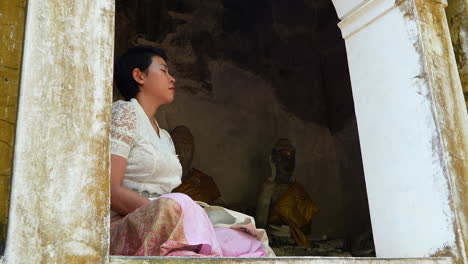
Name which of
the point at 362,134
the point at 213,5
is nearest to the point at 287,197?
the point at 213,5

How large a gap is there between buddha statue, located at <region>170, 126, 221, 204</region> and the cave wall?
195mm

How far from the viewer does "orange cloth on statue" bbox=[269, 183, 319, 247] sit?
7635 mm

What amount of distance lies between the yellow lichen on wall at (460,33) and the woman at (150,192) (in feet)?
5.03

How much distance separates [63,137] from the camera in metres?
1.98

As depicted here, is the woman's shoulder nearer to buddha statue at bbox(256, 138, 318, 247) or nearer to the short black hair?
the short black hair

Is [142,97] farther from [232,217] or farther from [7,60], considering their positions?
[7,60]

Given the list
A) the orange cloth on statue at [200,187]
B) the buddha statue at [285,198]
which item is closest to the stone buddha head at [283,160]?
the buddha statue at [285,198]

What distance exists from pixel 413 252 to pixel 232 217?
2.79 feet

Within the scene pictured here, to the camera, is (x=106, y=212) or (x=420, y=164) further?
(x=420, y=164)

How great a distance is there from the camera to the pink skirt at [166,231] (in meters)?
2.31

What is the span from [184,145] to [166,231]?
5138 millimetres

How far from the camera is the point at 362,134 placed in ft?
10.6

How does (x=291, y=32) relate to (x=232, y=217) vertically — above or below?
above

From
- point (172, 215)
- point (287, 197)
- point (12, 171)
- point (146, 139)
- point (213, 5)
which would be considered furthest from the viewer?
point (213, 5)
